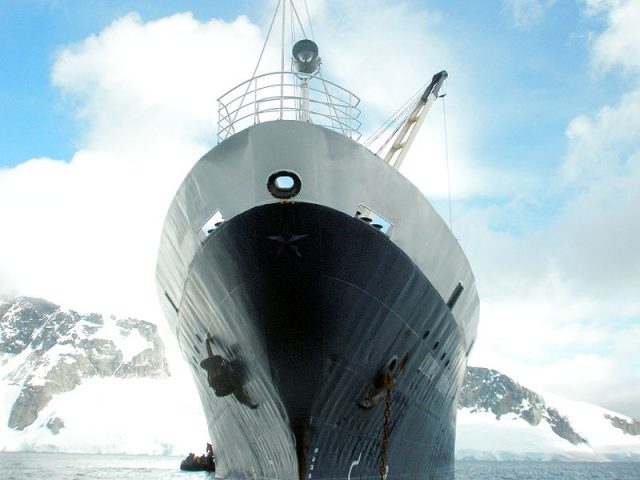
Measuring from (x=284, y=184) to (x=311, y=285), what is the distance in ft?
6.13

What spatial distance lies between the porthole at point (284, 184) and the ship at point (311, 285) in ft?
0.07

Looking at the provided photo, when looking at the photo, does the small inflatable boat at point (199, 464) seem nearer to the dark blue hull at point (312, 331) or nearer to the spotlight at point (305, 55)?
the dark blue hull at point (312, 331)

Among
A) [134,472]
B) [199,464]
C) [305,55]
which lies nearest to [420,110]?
[305,55]

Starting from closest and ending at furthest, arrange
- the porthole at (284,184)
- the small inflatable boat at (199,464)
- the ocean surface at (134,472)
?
1. the porthole at (284,184)
2. the small inflatable boat at (199,464)
3. the ocean surface at (134,472)

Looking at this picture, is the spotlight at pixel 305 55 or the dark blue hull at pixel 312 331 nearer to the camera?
the dark blue hull at pixel 312 331

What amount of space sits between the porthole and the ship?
22 mm

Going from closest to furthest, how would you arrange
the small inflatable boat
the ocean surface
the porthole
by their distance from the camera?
A: the porthole, the small inflatable boat, the ocean surface

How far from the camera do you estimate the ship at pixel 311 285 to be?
9633mm

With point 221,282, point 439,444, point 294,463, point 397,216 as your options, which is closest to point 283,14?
point 397,216

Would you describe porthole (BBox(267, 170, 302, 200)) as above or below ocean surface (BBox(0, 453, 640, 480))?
above

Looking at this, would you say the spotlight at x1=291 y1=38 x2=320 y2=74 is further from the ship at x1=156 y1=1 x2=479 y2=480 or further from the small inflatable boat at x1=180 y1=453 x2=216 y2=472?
the small inflatable boat at x1=180 y1=453 x2=216 y2=472

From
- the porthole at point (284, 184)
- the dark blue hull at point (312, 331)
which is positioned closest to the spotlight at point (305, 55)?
the porthole at point (284, 184)

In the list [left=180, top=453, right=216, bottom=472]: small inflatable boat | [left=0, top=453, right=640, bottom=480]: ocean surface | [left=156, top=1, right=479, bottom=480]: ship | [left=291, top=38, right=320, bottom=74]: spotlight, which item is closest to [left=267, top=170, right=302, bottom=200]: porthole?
[left=156, top=1, right=479, bottom=480]: ship

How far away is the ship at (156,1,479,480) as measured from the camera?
963 cm
